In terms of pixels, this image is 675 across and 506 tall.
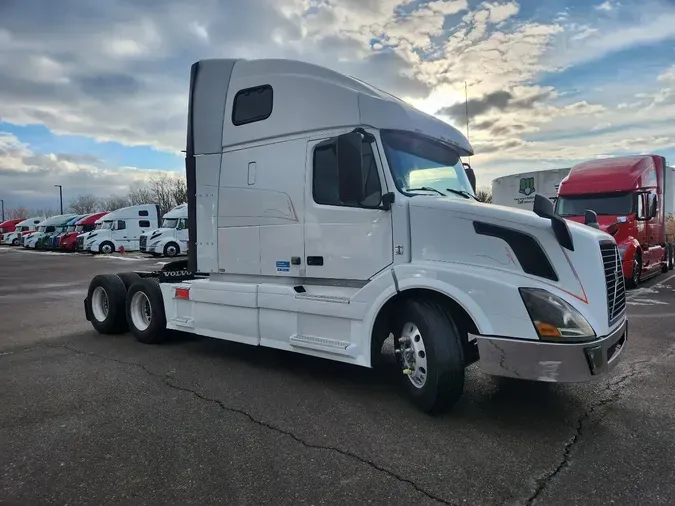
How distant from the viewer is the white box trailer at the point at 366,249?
3.86 metres

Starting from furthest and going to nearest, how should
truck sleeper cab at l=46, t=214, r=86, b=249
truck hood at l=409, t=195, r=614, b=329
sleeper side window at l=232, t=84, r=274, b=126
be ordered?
truck sleeper cab at l=46, t=214, r=86, b=249 < sleeper side window at l=232, t=84, r=274, b=126 < truck hood at l=409, t=195, r=614, b=329

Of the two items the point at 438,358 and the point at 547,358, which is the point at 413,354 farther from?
the point at 547,358

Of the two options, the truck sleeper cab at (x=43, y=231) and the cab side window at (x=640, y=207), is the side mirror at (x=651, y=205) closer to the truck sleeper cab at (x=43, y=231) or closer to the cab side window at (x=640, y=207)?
the cab side window at (x=640, y=207)

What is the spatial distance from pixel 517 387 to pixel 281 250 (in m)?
2.88

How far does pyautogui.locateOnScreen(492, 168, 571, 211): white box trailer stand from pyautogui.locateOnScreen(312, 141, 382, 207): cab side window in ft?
53.6

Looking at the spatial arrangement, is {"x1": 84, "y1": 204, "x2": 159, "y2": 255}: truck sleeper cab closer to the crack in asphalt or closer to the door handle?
the door handle

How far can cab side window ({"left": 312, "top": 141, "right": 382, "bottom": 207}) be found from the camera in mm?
4652

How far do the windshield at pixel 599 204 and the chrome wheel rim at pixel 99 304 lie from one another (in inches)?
435

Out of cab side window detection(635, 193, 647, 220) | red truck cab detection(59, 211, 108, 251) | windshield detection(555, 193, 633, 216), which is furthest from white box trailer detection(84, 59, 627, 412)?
red truck cab detection(59, 211, 108, 251)

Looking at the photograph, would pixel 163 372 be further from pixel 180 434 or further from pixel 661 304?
pixel 661 304

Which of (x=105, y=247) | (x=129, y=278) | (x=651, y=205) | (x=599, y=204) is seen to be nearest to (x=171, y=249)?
(x=105, y=247)

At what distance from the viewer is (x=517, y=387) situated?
198 inches

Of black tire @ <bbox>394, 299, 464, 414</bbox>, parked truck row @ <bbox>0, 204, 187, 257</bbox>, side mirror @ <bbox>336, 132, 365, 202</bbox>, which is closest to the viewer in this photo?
black tire @ <bbox>394, 299, 464, 414</bbox>

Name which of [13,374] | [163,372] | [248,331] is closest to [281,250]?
[248,331]
